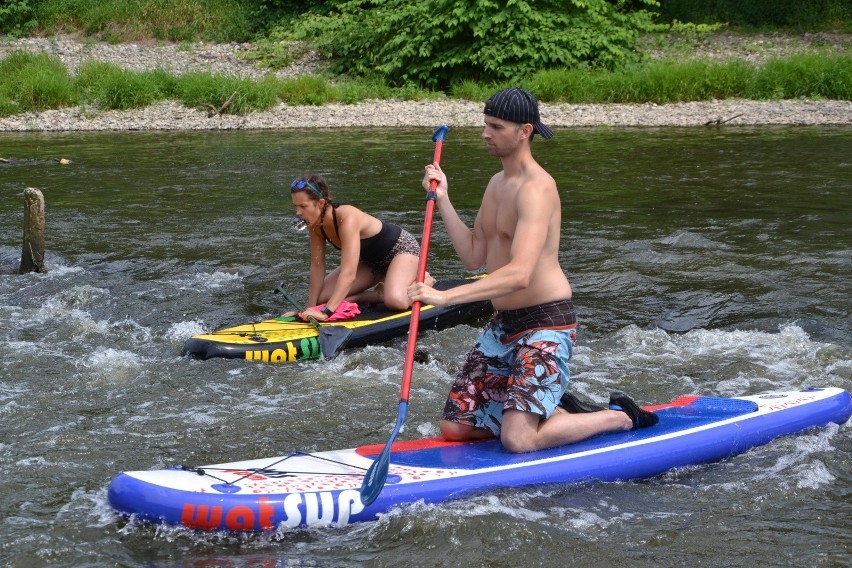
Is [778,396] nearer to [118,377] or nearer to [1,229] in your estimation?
[118,377]

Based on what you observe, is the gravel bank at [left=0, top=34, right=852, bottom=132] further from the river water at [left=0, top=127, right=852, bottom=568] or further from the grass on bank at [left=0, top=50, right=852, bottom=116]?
the river water at [left=0, top=127, right=852, bottom=568]

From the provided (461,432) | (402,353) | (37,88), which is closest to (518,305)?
(461,432)

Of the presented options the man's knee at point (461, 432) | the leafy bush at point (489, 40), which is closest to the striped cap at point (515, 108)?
the man's knee at point (461, 432)

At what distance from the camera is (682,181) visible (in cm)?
1327

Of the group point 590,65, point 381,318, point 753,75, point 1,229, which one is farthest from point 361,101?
point 381,318

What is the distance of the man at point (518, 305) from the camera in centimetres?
430

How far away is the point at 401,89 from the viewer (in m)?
21.6

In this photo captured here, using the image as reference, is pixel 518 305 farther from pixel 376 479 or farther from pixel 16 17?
pixel 16 17

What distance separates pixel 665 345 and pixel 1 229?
24.1 feet

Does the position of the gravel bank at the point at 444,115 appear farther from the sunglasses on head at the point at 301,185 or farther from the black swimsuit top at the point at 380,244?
the sunglasses on head at the point at 301,185

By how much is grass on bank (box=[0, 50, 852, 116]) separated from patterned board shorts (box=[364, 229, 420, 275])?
43.7ft

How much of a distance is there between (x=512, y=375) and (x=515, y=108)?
1.10 meters

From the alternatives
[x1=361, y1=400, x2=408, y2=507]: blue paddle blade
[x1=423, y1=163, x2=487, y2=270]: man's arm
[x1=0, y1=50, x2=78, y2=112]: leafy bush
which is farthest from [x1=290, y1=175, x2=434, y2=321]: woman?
[x1=0, y1=50, x2=78, y2=112]: leafy bush

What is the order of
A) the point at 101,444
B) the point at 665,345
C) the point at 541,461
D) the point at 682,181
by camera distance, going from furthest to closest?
the point at 682,181
the point at 665,345
the point at 101,444
the point at 541,461
